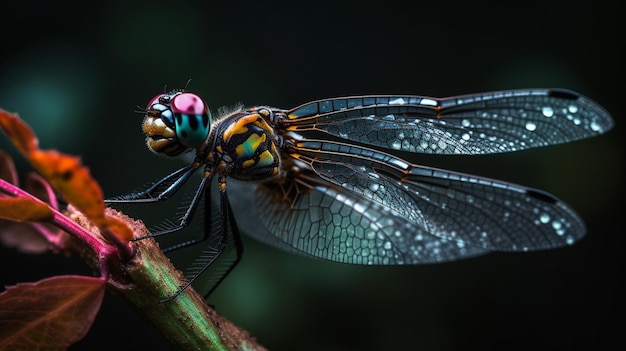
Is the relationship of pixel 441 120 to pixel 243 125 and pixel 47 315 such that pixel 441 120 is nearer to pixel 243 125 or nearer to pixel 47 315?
pixel 243 125

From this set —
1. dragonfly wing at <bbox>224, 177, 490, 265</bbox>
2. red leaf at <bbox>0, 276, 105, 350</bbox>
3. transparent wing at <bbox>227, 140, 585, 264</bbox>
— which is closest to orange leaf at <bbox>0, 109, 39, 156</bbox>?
red leaf at <bbox>0, 276, 105, 350</bbox>

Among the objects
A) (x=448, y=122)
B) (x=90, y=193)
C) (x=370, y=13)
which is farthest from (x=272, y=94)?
(x=90, y=193)

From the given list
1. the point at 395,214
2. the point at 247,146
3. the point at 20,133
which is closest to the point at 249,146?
the point at 247,146

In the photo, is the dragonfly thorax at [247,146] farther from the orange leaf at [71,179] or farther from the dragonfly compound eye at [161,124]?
the orange leaf at [71,179]

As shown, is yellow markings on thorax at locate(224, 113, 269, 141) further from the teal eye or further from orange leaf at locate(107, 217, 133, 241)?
orange leaf at locate(107, 217, 133, 241)

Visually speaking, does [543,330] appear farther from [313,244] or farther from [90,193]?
[90,193]

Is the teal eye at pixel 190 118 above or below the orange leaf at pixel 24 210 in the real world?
above

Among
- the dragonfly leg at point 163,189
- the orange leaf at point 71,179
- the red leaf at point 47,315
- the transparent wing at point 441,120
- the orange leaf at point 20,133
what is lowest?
the red leaf at point 47,315

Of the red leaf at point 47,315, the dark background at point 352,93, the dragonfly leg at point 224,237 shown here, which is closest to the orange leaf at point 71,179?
the red leaf at point 47,315
